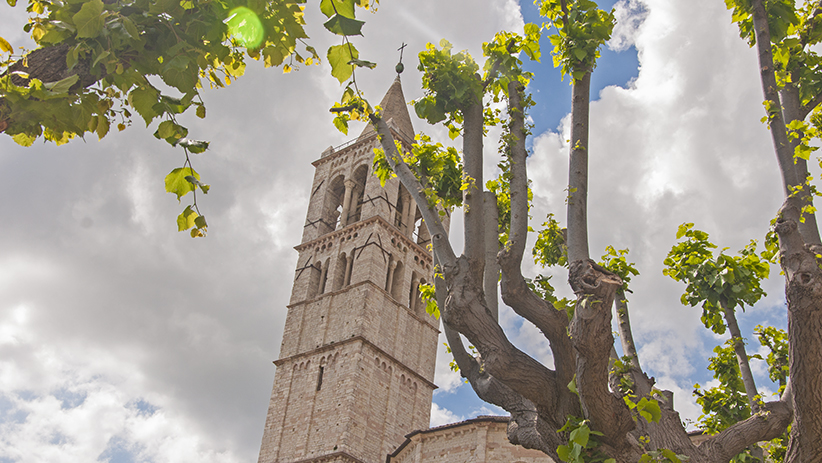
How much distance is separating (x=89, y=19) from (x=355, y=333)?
2540cm

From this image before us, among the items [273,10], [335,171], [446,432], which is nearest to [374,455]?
[446,432]

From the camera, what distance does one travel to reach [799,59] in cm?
623

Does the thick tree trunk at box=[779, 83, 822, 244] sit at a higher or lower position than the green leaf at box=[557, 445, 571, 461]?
higher

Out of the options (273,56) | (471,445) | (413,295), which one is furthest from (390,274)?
(273,56)

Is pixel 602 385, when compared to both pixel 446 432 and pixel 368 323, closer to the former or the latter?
pixel 446 432

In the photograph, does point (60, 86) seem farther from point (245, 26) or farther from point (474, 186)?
point (474, 186)

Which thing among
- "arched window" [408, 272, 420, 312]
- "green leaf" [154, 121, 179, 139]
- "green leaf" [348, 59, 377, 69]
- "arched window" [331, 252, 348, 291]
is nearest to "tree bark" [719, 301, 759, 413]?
"green leaf" [348, 59, 377, 69]

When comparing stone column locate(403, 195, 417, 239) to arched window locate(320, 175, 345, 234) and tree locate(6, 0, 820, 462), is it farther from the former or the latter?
tree locate(6, 0, 820, 462)

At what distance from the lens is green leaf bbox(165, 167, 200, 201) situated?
302 cm

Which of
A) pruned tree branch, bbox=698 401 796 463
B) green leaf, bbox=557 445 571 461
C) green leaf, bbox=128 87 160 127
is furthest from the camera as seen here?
pruned tree branch, bbox=698 401 796 463

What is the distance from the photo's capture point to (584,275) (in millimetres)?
4609

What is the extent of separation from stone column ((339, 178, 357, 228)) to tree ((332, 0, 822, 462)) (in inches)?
1032

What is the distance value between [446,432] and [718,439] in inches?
582

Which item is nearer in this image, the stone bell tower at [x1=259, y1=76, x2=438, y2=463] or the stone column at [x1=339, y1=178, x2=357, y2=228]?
the stone bell tower at [x1=259, y1=76, x2=438, y2=463]
